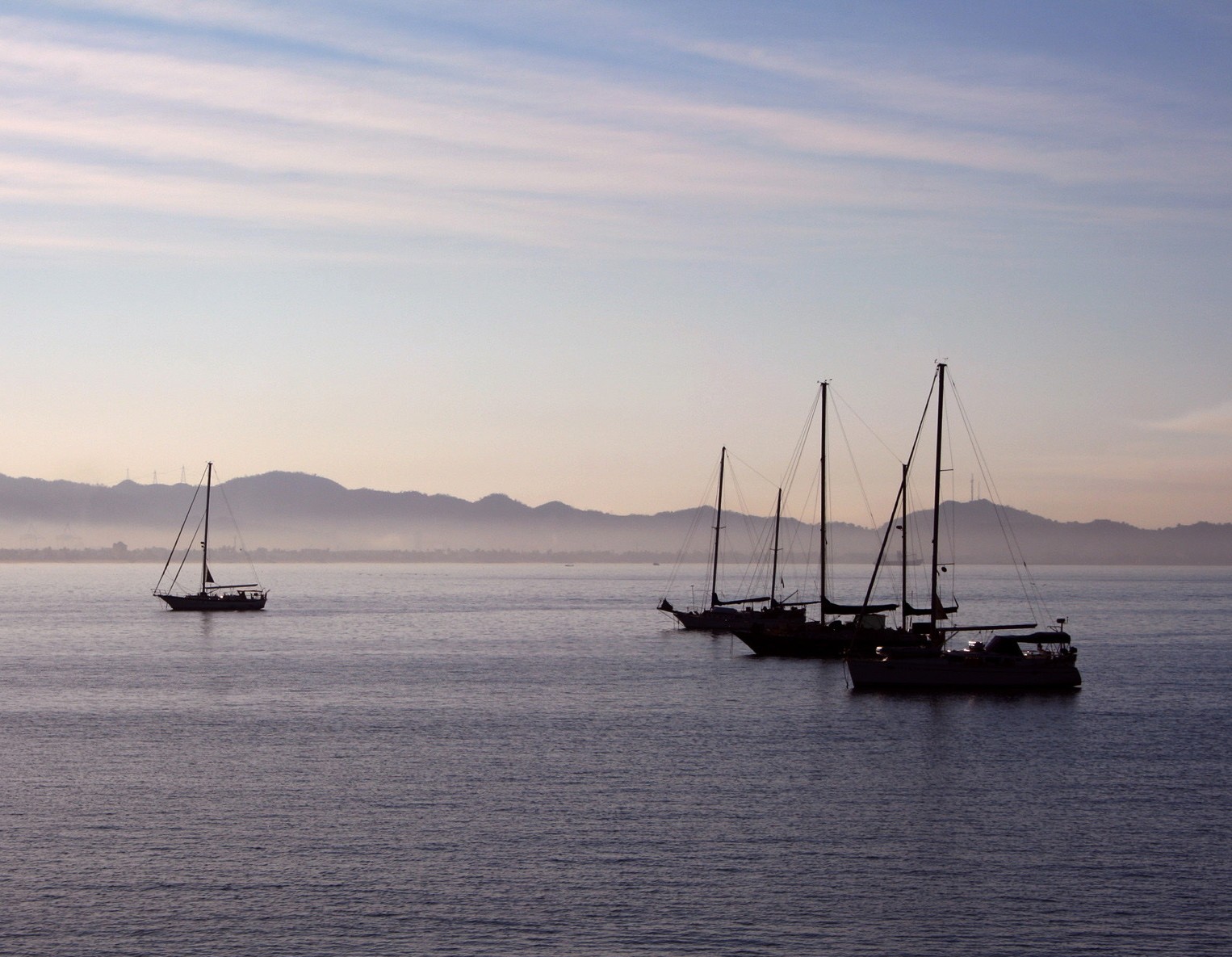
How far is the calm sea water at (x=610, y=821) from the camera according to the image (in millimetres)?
34406

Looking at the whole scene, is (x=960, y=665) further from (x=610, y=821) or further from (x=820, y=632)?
(x=610, y=821)

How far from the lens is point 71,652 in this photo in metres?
124

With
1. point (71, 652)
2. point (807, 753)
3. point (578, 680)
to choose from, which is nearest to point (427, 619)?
point (71, 652)

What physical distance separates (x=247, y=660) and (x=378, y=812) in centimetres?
6925

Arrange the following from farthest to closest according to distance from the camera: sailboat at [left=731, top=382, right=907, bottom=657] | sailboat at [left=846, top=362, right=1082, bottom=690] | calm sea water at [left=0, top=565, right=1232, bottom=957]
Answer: sailboat at [left=731, top=382, right=907, bottom=657]
sailboat at [left=846, top=362, right=1082, bottom=690]
calm sea water at [left=0, top=565, right=1232, bottom=957]

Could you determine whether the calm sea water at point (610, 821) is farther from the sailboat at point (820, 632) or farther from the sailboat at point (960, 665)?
the sailboat at point (820, 632)

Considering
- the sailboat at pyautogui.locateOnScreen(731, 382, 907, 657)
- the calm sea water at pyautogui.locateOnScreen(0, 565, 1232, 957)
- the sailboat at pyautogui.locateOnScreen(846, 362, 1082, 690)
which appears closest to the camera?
the calm sea water at pyautogui.locateOnScreen(0, 565, 1232, 957)

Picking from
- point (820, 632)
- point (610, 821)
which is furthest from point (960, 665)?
point (610, 821)

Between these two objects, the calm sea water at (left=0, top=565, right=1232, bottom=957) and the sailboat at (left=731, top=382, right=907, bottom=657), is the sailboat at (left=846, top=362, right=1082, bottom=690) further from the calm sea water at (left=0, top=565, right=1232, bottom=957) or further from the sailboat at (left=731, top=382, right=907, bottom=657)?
the sailboat at (left=731, top=382, right=907, bottom=657)

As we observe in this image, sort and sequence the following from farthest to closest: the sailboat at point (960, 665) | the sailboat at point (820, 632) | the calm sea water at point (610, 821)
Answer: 1. the sailboat at point (820, 632)
2. the sailboat at point (960, 665)
3. the calm sea water at point (610, 821)

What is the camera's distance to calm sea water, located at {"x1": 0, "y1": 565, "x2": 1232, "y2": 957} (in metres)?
34.4

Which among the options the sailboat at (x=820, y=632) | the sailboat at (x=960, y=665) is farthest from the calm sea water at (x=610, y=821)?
the sailboat at (x=820, y=632)

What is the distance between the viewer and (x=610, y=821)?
45781mm

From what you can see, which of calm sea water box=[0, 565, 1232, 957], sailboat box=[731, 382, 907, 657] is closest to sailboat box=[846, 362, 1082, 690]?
calm sea water box=[0, 565, 1232, 957]
